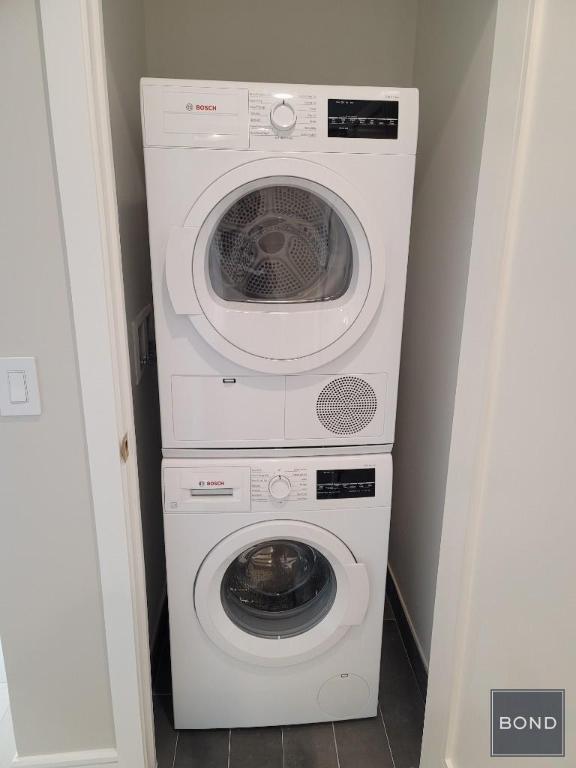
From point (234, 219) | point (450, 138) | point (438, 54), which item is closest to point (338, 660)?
point (234, 219)

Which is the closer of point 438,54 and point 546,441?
point 546,441

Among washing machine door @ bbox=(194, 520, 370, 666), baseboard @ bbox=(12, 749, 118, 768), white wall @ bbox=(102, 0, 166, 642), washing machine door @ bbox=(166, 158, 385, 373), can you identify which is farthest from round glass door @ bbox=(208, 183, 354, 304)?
baseboard @ bbox=(12, 749, 118, 768)

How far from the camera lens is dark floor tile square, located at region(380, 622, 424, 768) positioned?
5.19ft

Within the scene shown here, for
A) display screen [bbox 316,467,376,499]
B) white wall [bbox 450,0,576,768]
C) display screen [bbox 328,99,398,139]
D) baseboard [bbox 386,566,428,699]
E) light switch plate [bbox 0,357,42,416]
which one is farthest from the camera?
baseboard [bbox 386,566,428,699]

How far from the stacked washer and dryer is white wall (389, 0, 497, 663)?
201 millimetres

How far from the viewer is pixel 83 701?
1.35 meters

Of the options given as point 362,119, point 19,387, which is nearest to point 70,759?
point 19,387

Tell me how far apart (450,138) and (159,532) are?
5.20ft

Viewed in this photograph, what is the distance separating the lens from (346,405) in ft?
4.63

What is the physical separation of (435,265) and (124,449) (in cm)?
103

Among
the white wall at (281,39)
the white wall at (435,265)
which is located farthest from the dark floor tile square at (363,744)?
the white wall at (281,39)

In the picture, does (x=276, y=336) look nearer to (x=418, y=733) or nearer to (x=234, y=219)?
(x=234, y=219)

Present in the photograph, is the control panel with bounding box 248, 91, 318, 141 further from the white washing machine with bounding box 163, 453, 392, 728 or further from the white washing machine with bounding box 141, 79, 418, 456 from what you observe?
the white washing machine with bounding box 163, 453, 392, 728

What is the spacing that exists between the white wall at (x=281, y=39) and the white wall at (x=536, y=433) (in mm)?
1038
